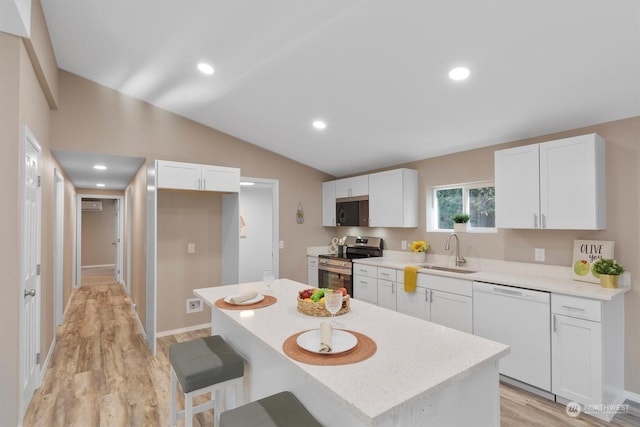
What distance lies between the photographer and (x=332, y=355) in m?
1.32

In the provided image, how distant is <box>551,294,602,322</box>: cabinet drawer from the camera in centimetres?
237

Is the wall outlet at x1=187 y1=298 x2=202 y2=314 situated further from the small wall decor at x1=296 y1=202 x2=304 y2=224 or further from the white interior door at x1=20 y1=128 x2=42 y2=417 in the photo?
the small wall decor at x1=296 y1=202 x2=304 y2=224

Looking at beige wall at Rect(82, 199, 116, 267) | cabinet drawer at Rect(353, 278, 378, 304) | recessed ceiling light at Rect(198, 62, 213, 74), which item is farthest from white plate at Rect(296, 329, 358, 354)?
beige wall at Rect(82, 199, 116, 267)

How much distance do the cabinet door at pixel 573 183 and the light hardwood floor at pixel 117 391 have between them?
1434mm

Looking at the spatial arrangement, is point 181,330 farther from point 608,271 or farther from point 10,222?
point 608,271

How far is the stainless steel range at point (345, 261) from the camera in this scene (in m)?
4.57

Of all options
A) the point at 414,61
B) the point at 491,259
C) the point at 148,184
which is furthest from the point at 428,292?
the point at 148,184

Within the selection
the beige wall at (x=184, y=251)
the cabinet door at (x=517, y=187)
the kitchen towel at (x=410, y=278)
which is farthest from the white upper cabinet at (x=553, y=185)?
the beige wall at (x=184, y=251)

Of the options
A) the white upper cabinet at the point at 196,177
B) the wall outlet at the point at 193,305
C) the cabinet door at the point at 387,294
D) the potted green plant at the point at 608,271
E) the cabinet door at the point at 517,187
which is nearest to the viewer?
the potted green plant at the point at 608,271

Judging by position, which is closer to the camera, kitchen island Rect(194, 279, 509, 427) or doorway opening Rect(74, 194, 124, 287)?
kitchen island Rect(194, 279, 509, 427)

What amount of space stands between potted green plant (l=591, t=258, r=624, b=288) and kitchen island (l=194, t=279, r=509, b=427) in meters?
1.78

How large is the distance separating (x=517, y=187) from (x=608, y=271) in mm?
932

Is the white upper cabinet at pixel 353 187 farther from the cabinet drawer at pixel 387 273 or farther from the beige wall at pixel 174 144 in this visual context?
the cabinet drawer at pixel 387 273

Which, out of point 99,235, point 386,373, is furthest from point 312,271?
point 99,235
